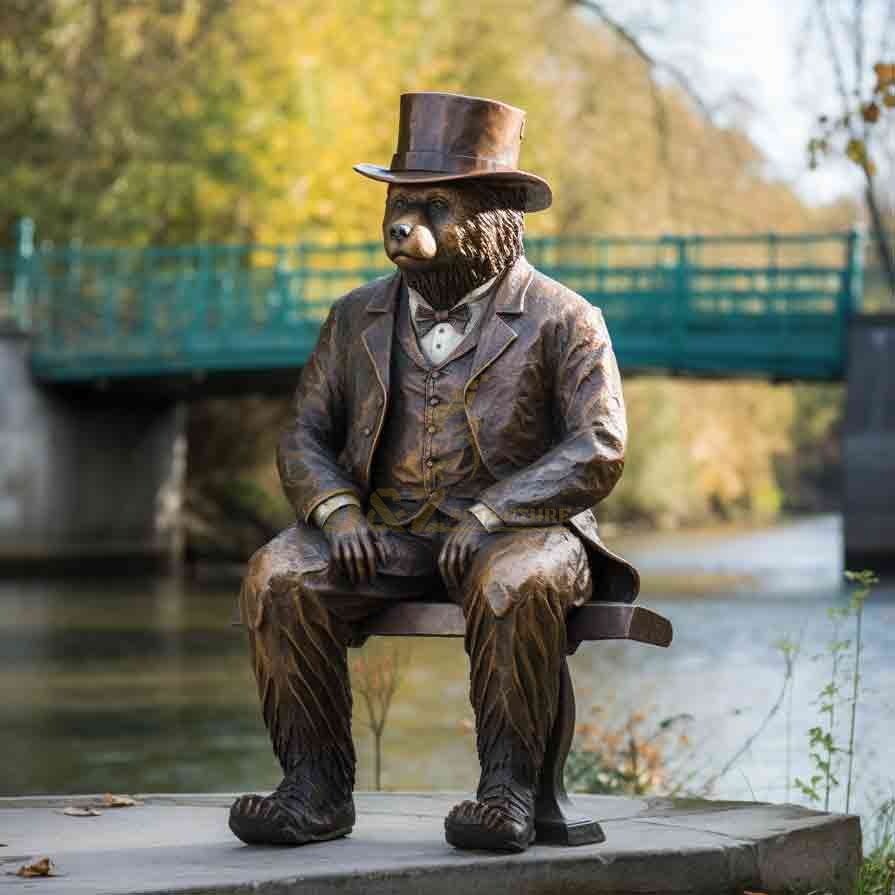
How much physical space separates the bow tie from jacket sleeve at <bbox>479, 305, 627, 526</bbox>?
25cm

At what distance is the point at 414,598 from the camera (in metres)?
6.09

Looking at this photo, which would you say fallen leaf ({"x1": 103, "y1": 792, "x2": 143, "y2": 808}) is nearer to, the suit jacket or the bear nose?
the suit jacket

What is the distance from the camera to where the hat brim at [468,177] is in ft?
19.7

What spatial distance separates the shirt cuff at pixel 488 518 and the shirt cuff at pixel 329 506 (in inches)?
13.8

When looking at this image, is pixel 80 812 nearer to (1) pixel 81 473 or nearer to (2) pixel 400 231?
(2) pixel 400 231

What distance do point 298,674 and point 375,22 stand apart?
30.8 metres

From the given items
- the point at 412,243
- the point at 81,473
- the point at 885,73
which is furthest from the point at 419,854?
the point at 81,473

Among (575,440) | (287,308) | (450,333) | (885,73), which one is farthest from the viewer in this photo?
(287,308)

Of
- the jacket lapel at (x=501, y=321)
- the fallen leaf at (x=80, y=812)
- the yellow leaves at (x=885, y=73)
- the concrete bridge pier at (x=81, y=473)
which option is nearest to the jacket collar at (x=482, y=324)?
the jacket lapel at (x=501, y=321)

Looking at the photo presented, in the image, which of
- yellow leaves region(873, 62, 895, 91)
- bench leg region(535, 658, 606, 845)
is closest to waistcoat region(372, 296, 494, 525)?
bench leg region(535, 658, 606, 845)

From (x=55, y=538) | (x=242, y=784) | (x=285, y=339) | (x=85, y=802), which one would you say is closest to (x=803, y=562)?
(x=285, y=339)

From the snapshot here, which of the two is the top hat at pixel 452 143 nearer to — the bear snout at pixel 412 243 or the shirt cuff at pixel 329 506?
the bear snout at pixel 412 243

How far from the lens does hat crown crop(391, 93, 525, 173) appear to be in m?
6.07

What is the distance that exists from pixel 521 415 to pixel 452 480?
0.79 feet
